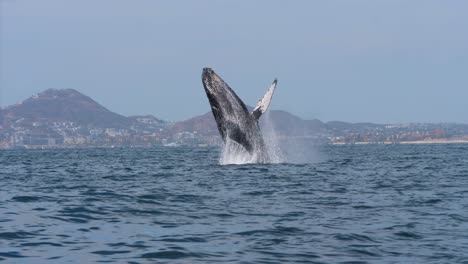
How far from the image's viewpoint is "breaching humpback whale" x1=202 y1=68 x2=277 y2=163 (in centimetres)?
2295

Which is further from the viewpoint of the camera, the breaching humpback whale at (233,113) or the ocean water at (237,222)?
the breaching humpback whale at (233,113)

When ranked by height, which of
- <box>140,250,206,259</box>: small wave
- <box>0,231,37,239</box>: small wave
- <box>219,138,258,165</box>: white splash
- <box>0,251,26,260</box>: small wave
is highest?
<box>219,138,258,165</box>: white splash

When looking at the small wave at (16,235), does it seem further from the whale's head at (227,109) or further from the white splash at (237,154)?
the white splash at (237,154)

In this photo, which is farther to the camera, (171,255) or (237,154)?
(237,154)

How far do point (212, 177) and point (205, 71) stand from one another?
3.54m

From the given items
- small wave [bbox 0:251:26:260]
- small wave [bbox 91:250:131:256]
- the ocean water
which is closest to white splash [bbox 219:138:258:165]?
the ocean water

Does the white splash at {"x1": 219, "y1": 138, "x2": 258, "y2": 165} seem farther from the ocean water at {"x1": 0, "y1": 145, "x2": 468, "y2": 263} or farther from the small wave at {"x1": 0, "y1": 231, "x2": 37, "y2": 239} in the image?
the small wave at {"x1": 0, "y1": 231, "x2": 37, "y2": 239}

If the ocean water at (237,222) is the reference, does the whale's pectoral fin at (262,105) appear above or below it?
above

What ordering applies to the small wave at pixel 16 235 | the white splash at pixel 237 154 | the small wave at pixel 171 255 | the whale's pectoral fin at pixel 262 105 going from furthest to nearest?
the white splash at pixel 237 154, the whale's pectoral fin at pixel 262 105, the small wave at pixel 16 235, the small wave at pixel 171 255

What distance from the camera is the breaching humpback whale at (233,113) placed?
75.3 ft

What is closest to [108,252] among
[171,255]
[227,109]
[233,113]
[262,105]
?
[171,255]

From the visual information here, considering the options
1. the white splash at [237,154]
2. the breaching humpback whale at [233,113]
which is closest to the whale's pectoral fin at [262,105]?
the breaching humpback whale at [233,113]

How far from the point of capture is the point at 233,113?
23.5 m

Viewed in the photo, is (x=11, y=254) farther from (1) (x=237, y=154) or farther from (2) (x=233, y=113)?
(1) (x=237, y=154)
